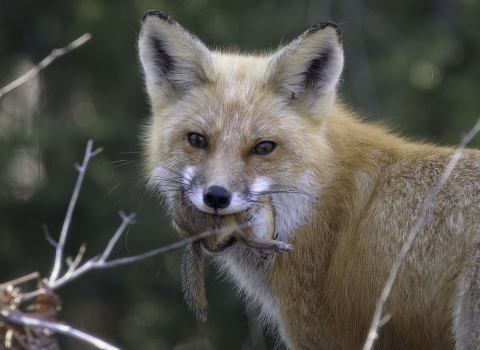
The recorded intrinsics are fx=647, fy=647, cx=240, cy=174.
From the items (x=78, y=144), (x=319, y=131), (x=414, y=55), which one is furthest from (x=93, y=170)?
(x=319, y=131)

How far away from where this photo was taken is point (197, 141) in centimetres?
484

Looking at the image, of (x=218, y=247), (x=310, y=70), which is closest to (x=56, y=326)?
(x=218, y=247)

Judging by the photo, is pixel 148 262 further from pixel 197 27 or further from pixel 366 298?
pixel 366 298

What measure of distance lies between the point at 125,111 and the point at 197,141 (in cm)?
777

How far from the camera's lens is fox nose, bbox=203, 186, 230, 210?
13.8 ft

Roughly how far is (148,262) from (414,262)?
8010mm

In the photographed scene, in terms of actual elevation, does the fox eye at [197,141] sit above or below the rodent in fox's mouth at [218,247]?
above

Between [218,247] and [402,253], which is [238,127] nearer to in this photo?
[218,247]

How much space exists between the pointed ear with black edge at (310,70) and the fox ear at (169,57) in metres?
0.60

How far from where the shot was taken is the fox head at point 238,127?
14.8ft

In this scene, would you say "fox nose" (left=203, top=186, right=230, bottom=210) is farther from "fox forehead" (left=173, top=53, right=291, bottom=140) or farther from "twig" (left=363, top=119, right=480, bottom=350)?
"twig" (left=363, top=119, right=480, bottom=350)

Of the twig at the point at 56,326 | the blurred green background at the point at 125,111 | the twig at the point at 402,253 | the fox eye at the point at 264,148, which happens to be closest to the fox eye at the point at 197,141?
the fox eye at the point at 264,148

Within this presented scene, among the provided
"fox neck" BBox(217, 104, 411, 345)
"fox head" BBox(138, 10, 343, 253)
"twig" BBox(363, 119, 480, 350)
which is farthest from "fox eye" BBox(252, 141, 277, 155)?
"twig" BBox(363, 119, 480, 350)

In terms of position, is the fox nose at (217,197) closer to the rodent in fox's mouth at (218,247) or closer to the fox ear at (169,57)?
the rodent in fox's mouth at (218,247)
